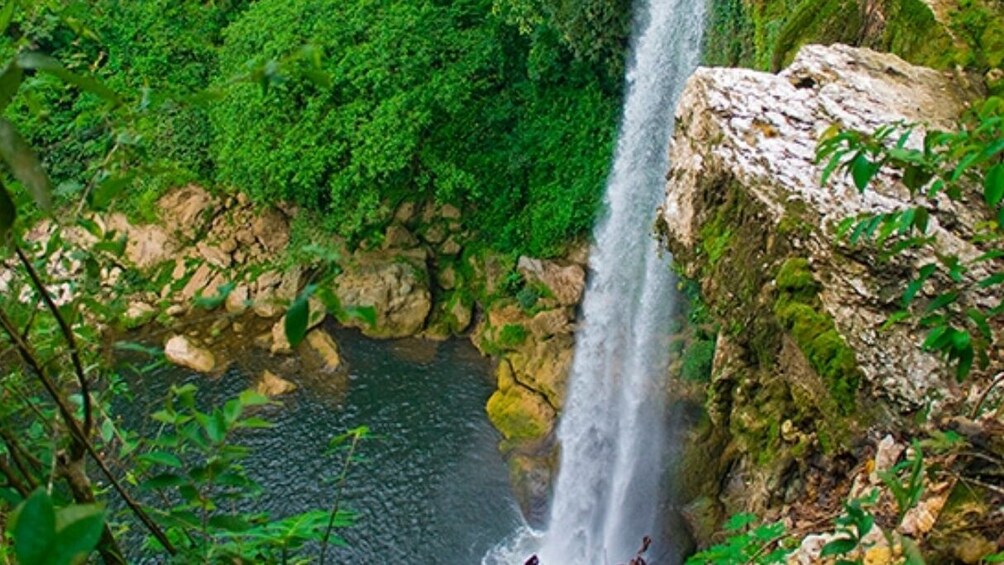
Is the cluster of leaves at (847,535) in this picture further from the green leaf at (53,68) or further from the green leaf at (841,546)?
the green leaf at (53,68)

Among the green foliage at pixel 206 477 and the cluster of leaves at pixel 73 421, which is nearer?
the cluster of leaves at pixel 73 421

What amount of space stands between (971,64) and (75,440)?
5532 mm

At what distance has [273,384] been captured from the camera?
12.5 meters

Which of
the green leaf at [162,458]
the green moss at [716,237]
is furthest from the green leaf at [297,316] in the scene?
the green moss at [716,237]

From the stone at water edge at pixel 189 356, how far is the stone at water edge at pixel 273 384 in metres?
0.93

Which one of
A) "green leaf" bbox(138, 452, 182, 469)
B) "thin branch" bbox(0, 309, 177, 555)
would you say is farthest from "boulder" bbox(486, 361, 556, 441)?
"thin branch" bbox(0, 309, 177, 555)

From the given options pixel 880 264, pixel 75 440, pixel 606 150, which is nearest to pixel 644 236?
pixel 606 150

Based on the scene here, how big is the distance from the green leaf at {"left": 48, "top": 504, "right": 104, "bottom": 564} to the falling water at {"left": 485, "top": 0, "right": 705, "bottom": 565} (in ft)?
29.6

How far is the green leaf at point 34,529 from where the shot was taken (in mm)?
823

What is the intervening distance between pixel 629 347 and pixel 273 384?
5.64 m

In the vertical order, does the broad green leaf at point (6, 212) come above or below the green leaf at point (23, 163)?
below

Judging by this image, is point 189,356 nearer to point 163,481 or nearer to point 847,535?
point 847,535

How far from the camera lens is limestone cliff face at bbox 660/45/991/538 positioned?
13.8 feet

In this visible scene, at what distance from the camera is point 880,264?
4117mm
